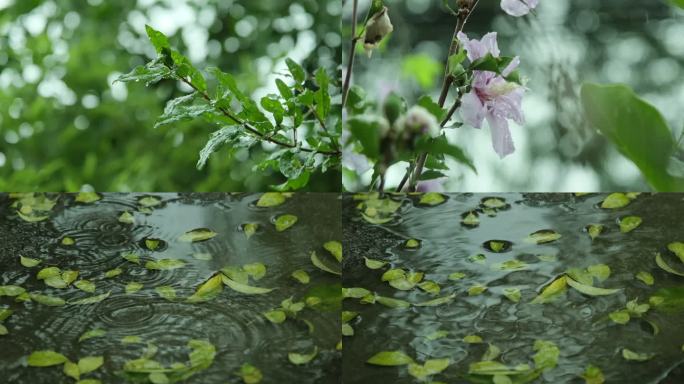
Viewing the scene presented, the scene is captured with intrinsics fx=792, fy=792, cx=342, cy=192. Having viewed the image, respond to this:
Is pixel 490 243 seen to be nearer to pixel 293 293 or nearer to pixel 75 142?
pixel 293 293

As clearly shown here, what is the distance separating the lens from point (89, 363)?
0.84 m

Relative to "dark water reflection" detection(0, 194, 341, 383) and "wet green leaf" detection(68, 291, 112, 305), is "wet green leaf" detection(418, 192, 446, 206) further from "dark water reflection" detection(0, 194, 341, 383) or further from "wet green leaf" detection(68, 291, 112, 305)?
"wet green leaf" detection(68, 291, 112, 305)

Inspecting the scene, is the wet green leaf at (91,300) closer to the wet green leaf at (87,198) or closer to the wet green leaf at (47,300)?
the wet green leaf at (47,300)

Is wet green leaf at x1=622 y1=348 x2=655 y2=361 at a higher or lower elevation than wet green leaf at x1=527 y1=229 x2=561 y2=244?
lower

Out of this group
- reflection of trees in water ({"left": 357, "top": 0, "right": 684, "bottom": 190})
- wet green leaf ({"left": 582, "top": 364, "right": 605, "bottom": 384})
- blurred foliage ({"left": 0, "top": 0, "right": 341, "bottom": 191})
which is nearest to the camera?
wet green leaf ({"left": 582, "top": 364, "right": 605, "bottom": 384})

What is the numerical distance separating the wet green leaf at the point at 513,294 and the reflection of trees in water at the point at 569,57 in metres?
0.56

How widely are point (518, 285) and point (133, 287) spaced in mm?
494

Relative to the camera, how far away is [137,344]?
2.89 ft

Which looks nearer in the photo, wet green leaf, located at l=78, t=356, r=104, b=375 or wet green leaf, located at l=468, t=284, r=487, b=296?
wet green leaf, located at l=78, t=356, r=104, b=375

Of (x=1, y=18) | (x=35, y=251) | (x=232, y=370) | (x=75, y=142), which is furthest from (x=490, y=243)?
(x=1, y=18)

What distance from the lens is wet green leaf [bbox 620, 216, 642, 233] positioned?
114 cm

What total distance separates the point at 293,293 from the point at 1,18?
1.83m

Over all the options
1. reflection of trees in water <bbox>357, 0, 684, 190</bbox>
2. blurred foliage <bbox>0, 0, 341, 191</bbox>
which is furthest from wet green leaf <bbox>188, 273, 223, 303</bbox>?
blurred foliage <bbox>0, 0, 341, 191</bbox>

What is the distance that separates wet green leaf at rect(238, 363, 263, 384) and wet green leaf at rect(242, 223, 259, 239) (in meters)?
0.36
